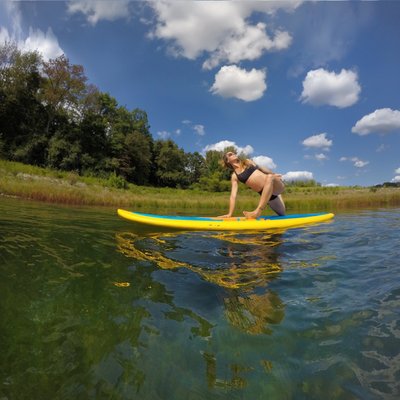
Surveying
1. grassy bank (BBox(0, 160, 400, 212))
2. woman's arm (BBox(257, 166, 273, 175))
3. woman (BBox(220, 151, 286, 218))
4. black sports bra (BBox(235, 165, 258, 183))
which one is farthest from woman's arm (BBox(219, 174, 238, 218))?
grassy bank (BBox(0, 160, 400, 212))

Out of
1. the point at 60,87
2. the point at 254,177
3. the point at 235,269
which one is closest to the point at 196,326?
the point at 235,269

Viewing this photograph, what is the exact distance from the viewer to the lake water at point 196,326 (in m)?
1.55

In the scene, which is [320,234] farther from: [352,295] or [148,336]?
[148,336]

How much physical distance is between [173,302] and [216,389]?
1.05m

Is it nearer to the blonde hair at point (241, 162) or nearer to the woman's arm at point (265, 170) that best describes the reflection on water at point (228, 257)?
the woman's arm at point (265, 170)

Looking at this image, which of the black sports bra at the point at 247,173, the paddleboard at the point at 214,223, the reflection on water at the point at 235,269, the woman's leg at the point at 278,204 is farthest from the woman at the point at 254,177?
the reflection on water at the point at 235,269

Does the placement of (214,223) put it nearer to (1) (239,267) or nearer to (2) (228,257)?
(2) (228,257)

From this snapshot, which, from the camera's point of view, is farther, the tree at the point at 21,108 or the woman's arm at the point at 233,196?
the tree at the point at 21,108

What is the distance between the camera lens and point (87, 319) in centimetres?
212

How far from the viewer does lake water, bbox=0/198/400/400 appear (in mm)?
1549

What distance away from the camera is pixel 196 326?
213cm

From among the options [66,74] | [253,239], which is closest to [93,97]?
[66,74]

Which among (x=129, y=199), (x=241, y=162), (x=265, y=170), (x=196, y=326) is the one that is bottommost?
(x=196, y=326)

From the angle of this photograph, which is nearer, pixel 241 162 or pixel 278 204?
pixel 241 162
